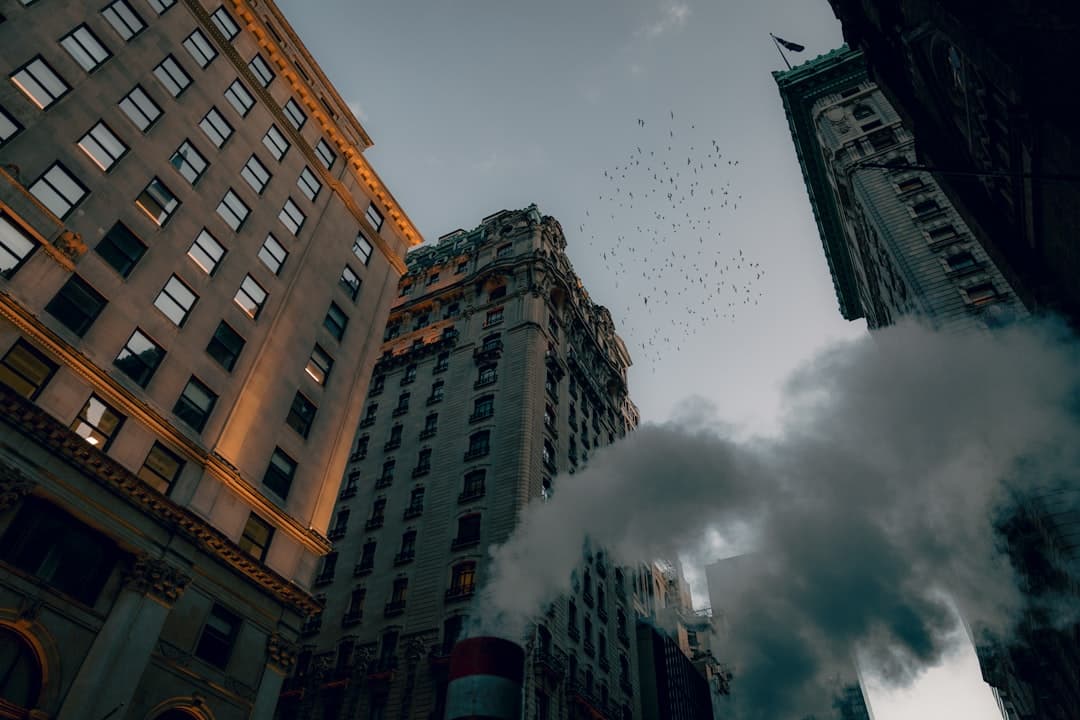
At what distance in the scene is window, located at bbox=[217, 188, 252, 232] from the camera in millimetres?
27891

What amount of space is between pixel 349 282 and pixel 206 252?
9.13 meters

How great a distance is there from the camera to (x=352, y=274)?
116ft

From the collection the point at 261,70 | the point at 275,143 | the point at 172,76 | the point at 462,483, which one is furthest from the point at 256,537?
the point at 261,70

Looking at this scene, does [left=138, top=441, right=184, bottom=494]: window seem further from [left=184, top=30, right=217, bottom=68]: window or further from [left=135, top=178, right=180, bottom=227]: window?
[left=184, top=30, right=217, bottom=68]: window

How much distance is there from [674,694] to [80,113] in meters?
47.2

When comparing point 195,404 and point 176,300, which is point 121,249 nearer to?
point 176,300

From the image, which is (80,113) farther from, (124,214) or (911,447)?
(911,447)

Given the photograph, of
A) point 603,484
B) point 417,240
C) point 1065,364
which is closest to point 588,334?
point 417,240

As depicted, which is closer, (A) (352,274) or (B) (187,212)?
(B) (187,212)

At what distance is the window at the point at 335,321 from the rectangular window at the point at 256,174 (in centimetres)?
613

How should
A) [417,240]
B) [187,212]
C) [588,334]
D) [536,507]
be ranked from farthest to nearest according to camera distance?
[588,334], [417,240], [536,507], [187,212]

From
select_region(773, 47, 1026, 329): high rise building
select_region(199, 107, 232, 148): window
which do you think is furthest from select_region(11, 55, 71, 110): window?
select_region(773, 47, 1026, 329): high rise building

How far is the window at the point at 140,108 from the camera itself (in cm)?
2511

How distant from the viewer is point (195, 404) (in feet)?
78.1
